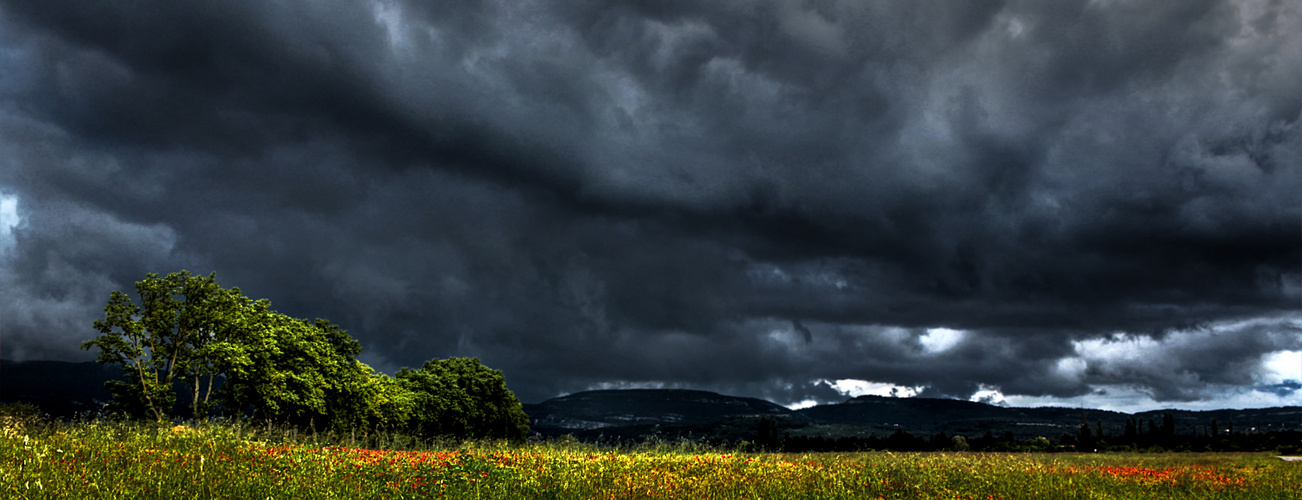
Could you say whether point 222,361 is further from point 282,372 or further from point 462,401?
point 462,401

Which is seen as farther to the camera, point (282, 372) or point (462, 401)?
point (462, 401)

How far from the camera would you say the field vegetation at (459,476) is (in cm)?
1220

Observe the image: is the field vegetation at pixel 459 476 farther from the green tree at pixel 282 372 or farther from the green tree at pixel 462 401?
the green tree at pixel 462 401

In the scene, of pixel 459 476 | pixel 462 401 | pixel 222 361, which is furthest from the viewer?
pixel 462 401

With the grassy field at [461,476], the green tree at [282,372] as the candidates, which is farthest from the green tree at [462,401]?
the grassy field at [461,476]

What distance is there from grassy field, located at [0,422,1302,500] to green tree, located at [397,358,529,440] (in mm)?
54569

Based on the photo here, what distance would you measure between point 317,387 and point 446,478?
46.3 m

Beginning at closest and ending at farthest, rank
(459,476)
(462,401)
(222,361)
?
(459,476) → (222,361) → (462,401)

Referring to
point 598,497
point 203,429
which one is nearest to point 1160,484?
point 598,497

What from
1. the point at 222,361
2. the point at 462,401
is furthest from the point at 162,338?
the point at 462,401

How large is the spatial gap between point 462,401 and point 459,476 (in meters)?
67.6

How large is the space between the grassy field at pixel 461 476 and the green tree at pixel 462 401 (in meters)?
54.6

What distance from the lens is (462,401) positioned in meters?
78.4

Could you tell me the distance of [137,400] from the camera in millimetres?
49875
